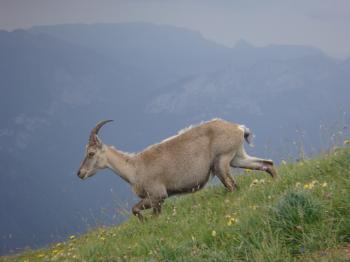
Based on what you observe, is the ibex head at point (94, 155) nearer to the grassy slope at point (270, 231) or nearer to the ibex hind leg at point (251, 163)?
the ibex hind leg at point (251, 163)

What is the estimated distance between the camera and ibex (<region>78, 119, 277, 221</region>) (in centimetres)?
955

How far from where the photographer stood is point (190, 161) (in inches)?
378

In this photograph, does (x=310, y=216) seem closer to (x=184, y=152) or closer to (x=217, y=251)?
(x=217, y=251)

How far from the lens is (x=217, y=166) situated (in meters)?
9.58

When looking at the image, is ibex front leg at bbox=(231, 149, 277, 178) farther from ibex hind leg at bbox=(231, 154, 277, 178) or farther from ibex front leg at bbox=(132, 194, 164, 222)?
ibex front leg at bbox=(132, 194, 164, 222)

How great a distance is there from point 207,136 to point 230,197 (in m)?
1.96

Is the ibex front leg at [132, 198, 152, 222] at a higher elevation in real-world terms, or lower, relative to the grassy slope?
lower

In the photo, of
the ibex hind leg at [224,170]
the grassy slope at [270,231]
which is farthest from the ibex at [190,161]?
the grassy slope at [270,231]

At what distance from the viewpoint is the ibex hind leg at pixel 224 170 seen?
29.4 ft

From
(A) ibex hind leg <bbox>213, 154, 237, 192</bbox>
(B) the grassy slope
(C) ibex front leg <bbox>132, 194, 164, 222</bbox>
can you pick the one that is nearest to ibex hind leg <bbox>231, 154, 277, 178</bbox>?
(A) ibex hind leg <bbox>213, 154, 237, 192</bbox>

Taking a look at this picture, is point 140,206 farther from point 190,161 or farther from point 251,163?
point 251,163

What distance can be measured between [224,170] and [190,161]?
0.66m

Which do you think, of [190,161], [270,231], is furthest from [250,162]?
[270,231]

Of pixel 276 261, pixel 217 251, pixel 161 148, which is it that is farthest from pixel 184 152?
pixel 276 261
